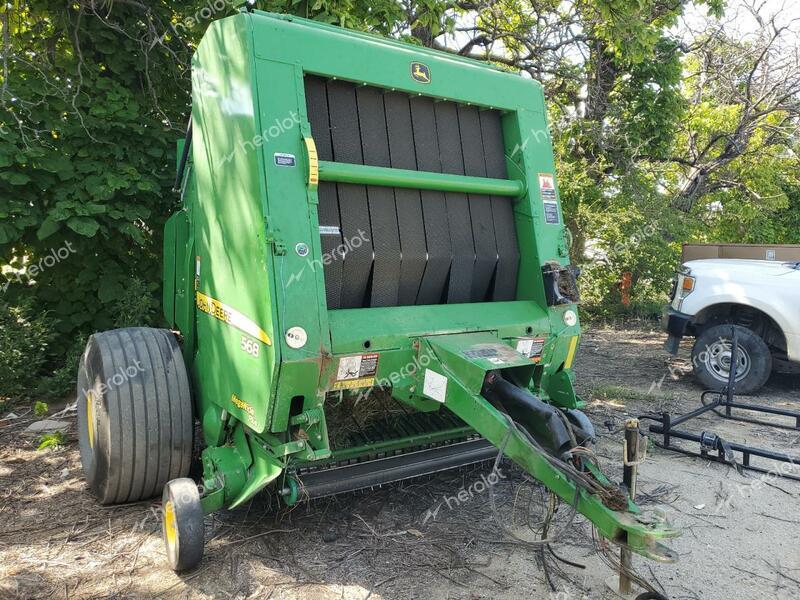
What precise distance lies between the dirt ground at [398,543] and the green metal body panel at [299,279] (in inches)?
16.7

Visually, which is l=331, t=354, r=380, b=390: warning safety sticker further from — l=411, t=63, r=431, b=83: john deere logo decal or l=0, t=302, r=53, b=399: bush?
l=0, t=302, r=53, b=399: bush

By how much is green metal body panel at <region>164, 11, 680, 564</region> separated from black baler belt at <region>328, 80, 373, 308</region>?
0.12 metres

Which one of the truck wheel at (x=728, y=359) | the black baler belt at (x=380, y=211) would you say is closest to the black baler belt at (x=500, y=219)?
the black baler belt at (x=380, y=211)

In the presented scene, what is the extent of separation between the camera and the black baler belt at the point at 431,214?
377 cm

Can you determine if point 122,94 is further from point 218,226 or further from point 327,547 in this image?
point 327,547

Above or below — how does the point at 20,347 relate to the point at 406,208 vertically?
below

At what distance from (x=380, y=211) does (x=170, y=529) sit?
1946 millimetres

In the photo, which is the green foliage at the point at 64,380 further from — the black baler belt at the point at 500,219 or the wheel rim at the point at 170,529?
the black baler belt at the point at 500,219
